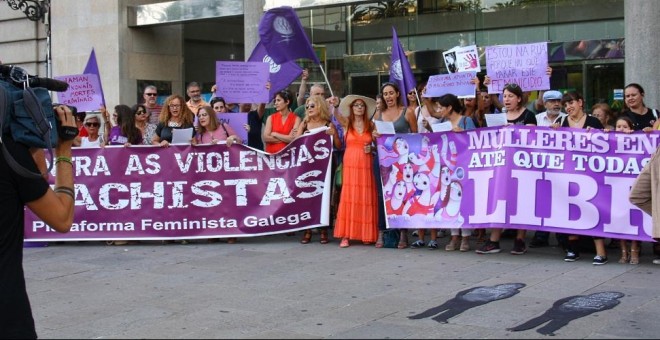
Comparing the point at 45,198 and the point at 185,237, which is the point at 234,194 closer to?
the point at 185,237

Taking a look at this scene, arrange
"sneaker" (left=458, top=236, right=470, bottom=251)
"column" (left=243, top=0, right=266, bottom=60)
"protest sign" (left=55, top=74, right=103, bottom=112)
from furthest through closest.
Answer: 1. "column" (left=243, top=0, right=266, bottom=60)
2. "protest sign" (left=55, top=74, right=103, bottom=112)
3. "sneaker" (left=458, top=236, right=470, bottom=251)

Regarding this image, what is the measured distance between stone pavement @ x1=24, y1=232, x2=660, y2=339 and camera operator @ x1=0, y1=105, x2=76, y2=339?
2235 mm

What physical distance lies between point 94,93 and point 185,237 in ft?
7.83

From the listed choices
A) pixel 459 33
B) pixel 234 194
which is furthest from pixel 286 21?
pixel 459 33

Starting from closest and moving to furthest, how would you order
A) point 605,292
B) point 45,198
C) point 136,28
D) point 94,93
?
1. point 45,198
2. point 605,292
3. point 94,93
4. point 136,28

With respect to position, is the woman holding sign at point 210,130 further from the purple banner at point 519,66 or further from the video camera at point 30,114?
the video camera at point 30,114

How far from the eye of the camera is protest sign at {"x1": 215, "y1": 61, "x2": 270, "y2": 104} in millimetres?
10703

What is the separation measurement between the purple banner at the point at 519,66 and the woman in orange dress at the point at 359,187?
62.0 inches

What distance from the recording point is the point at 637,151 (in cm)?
852

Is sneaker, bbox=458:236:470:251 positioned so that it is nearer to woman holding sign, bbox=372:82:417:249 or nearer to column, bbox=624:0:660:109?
woman holding sign, bbox=372:82:417:249

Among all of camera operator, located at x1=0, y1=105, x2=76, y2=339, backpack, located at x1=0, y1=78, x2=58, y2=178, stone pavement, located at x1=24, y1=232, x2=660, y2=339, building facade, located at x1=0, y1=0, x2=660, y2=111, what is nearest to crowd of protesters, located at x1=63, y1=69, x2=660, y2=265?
A: stone pavement, located at x1=24, y1=232, x2=660, y2=339

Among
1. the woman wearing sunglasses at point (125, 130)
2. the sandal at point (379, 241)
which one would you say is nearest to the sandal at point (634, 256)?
the sandal at point (379, 241)

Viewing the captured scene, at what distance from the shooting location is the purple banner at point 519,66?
9766 mm

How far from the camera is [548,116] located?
9734mm
